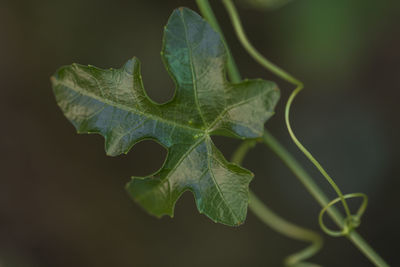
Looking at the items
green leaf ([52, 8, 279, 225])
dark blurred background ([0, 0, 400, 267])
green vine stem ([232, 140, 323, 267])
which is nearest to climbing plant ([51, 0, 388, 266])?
green leaf ([52, 8, 279, 225])

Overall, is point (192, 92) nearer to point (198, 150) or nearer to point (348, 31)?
point (198, 150)

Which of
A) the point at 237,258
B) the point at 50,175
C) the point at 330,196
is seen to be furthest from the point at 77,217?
the point at 330,196

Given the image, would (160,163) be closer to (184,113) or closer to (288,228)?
(288,228)

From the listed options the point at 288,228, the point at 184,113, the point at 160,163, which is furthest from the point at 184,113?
the point at 160,163

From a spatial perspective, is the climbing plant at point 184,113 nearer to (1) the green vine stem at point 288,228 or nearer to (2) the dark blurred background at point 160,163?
(1) the green vine stem at point 288,228

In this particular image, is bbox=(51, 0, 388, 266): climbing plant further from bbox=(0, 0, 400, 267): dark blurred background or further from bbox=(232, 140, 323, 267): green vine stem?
bbox=(0, 0, 400, 267): dark blurred background

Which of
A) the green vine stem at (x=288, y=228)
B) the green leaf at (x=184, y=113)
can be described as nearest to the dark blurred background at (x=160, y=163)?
the green vine stem at (x=288, y=228)

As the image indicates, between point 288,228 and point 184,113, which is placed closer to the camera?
point 184,113
